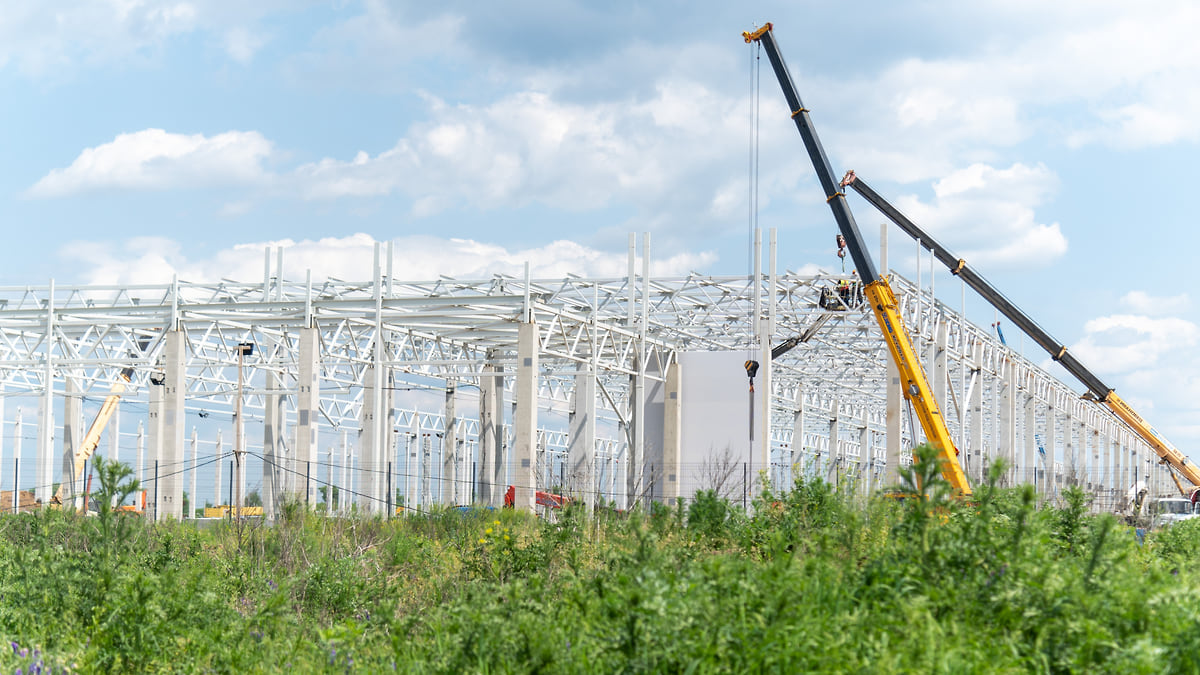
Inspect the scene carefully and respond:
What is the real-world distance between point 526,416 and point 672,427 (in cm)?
807

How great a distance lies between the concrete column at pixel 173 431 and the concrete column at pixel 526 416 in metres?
9.63

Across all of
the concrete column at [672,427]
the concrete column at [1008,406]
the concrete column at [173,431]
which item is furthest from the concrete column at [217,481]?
the concrete column at [1008,406]

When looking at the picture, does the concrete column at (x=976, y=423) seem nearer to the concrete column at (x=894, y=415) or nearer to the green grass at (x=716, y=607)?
the concrete column at (x=894, y=415)

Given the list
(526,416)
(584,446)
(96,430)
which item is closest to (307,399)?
(526,416)

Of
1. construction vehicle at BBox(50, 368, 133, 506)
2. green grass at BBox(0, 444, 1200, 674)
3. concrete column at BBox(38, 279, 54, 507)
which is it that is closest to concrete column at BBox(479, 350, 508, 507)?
concrete column at BBox(38, 279, 54, 507)

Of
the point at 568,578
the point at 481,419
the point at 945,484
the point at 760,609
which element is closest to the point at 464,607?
the point at 568,578

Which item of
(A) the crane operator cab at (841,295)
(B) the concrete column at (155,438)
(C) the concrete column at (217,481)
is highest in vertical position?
(A) the crane operator cab at (841,295)

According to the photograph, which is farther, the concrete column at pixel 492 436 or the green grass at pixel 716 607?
the concrete column at pixel 492 436

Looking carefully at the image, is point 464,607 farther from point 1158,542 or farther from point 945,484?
point 1158,542

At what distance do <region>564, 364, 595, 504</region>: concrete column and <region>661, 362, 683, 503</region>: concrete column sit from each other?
2.61m

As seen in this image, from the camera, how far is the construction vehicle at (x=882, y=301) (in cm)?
2633

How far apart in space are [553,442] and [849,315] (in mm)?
29619

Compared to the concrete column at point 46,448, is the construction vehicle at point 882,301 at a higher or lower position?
higher

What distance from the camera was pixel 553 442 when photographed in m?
62.9
